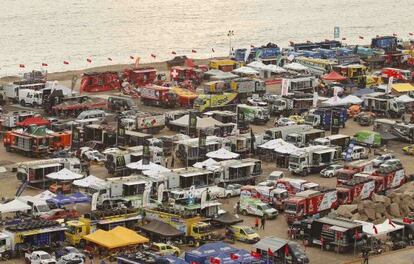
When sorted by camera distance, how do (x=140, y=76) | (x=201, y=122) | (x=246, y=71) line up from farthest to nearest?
(x=246, y=71)
(x=140, y=76)
(x=201, y=122)

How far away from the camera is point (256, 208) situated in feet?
120

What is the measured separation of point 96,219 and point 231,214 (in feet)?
16.2

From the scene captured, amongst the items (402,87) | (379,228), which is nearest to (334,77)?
(402,87)

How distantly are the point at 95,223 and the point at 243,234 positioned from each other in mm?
4586

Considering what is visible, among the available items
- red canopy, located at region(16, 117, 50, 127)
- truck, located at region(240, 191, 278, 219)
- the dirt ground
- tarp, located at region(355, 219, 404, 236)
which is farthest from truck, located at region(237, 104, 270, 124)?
tarp, located at region(355, 219, 404, 236)

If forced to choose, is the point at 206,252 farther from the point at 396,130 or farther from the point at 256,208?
the point at 396,130

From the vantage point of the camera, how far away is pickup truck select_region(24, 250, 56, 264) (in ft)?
101

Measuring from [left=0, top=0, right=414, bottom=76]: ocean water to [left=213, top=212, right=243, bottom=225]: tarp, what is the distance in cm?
4335

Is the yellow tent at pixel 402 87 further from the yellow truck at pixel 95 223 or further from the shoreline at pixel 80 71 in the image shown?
the yellow truck at pixel 95 223

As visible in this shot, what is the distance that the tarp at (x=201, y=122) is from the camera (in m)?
48.7

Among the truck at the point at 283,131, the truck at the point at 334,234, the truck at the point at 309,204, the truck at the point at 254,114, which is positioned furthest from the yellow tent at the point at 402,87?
the truck at the point at 334,234

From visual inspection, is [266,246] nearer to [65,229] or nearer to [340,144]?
[65,229]

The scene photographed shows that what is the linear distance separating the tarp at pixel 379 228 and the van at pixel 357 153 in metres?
10.6

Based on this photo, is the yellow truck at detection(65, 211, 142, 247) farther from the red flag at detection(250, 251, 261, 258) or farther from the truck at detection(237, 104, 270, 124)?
the truck at detection(237, 104, 270, 124)
